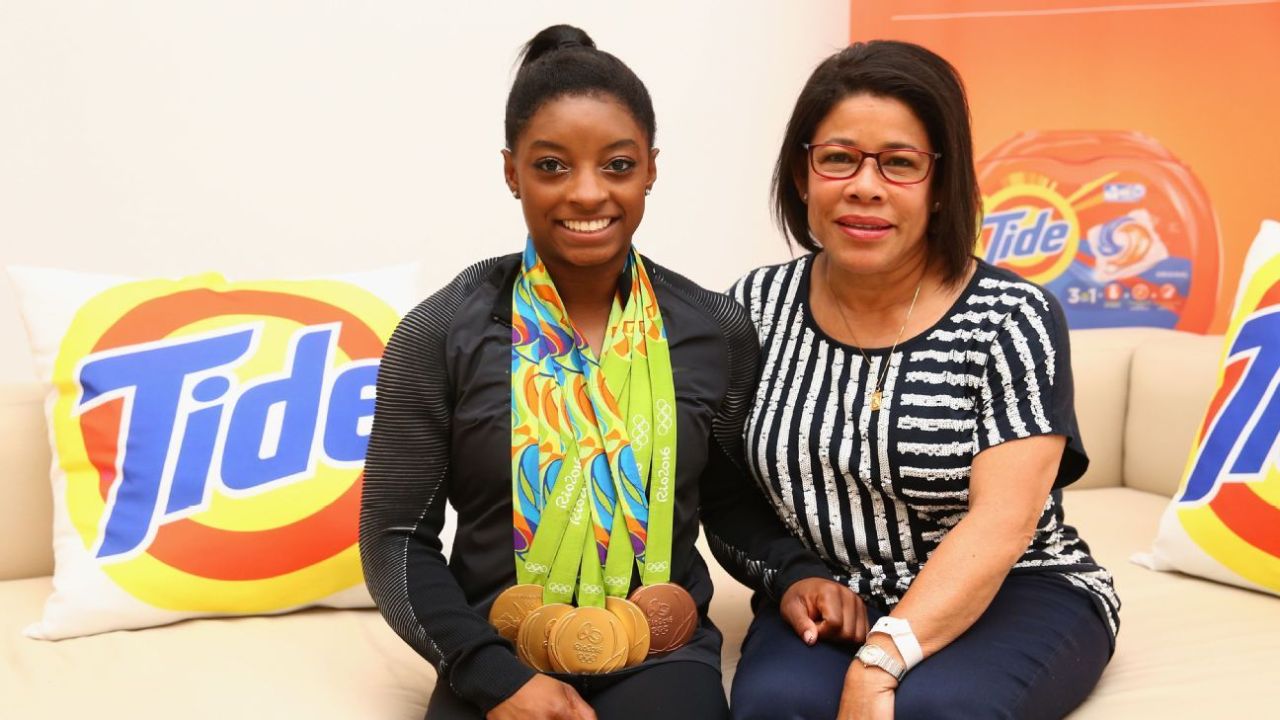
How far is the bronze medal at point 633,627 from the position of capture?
1.56 m

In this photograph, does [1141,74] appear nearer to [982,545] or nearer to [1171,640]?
[1171,640]

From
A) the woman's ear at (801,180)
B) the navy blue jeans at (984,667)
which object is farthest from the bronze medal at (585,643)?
the woman's ear at (801,180)

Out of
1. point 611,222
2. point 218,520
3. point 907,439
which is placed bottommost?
point 218,520

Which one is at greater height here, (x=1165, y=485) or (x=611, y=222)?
(x=611, y=222)

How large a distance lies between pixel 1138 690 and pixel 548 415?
879mm

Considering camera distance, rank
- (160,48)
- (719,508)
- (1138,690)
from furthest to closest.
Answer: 1. (160,48)
2. (719,508)
3. (1138,690)

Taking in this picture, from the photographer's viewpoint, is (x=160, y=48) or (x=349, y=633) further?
(x=160, y=48)

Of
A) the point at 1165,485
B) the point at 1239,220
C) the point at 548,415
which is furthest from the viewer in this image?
the point at 1239,220

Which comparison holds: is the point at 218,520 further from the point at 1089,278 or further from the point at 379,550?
the point at 1089,278

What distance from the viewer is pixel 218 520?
1.93 m

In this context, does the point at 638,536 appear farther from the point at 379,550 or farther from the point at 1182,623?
the point at 1182,623

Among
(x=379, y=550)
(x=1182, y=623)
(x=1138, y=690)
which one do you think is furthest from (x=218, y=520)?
(x=1182, y=623)

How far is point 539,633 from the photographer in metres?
1.55

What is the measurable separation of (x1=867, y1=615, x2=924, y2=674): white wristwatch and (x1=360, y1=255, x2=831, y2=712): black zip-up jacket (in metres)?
0.21
